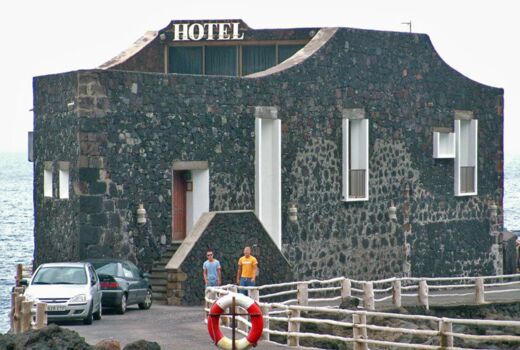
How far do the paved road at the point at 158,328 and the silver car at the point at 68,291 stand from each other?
1.03 ft

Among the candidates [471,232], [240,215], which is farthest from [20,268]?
[471,232]

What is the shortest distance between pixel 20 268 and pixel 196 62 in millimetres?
8913

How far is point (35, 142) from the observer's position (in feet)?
133

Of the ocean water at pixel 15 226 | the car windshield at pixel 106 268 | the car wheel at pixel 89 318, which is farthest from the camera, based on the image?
the ocean water at pixel 15 226

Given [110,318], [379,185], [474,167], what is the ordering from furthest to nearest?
[474,167] → [379,185] → [110,318]

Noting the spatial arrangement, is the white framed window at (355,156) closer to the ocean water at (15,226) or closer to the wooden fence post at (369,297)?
the wooden fence post at (369,297)

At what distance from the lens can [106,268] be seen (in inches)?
1361

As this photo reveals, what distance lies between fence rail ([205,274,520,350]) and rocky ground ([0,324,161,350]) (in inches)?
144

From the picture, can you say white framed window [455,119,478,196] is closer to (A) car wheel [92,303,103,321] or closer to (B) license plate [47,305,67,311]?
(A) car wheel [92,303,103,321]

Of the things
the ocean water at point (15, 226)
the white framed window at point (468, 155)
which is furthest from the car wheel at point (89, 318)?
the white framed window at point (468, 155)

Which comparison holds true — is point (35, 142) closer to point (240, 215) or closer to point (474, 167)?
point (240, 215)

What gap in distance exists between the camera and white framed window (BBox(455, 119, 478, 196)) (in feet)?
160

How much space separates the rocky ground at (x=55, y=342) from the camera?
83.1 ft

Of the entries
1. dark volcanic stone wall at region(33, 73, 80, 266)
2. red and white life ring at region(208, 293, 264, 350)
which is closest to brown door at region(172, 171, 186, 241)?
dark volcanic stone wall at region(33, 73, 80, 266)
